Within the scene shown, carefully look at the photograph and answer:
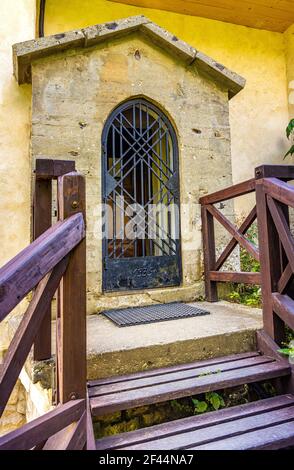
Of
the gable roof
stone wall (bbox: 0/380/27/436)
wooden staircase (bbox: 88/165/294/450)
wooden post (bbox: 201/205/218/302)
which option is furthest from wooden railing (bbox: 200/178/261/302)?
stone wall (bbox: 0/380/27/436)

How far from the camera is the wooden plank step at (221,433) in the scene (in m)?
1.59

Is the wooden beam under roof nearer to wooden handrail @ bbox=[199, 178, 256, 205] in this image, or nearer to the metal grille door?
the metal grille door

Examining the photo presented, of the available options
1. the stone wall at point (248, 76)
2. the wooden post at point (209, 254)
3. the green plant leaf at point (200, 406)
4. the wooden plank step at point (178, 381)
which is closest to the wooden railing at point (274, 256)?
the wooden plank step at point (178, 381)

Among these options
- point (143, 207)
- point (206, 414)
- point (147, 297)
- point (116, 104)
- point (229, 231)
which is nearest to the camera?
point (206, 414)

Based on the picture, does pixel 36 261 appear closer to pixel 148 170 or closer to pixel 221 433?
pixel 221 433

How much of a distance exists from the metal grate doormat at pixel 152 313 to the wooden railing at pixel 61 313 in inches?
45.9

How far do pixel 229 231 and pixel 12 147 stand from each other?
2802 millimetres

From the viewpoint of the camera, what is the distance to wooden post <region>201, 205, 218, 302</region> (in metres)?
3.67

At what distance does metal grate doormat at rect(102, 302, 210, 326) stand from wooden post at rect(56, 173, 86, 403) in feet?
3.75

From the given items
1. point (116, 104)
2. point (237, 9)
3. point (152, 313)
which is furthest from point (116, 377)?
point (237, 9)

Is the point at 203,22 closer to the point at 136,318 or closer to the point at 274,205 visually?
the point at 274,205

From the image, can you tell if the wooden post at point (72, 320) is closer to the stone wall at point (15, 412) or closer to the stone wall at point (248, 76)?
the stone wall at point (15, 412)

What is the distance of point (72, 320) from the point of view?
5.17 feet
